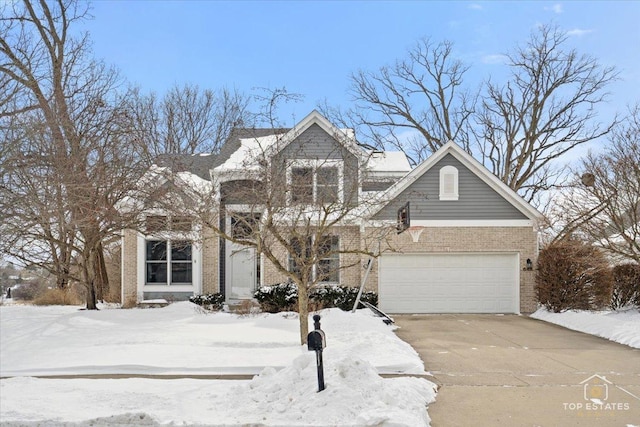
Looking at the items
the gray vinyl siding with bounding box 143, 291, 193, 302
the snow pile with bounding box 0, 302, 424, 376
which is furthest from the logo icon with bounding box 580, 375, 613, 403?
the gray vinyl siding with bounding box 143, 291, 193, 302

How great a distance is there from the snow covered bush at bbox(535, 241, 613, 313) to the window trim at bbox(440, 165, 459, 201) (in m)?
3.60

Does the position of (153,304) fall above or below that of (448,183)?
below

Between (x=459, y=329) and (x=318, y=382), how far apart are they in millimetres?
8704

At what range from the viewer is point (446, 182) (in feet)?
61.5

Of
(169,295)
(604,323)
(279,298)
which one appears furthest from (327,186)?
(169,295)

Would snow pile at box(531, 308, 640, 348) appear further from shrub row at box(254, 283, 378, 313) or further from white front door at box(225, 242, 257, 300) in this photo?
white front door at box(225, 242, 257, 300)

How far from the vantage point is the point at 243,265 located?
63.3 ft

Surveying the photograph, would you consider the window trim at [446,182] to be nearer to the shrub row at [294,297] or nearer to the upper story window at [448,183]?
the upper story window at [448,183]

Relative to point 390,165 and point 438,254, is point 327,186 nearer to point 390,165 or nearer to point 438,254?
point 438,254

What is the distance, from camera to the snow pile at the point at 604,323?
490 inches

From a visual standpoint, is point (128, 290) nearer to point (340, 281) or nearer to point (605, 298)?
point (340, 281)

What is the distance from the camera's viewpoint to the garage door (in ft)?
59.8

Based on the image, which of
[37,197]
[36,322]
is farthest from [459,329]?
[36,322]

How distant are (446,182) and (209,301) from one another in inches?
362
